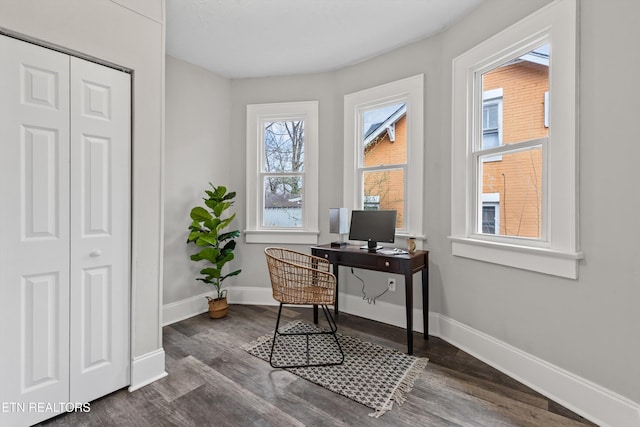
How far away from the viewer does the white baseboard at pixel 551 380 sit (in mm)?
1633

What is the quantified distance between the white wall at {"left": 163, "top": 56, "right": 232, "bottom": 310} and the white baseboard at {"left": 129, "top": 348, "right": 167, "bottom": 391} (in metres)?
1.14

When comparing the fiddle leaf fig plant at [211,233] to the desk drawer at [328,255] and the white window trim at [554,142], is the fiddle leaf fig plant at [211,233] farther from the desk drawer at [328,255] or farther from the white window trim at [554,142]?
the white window trim at [554,142]

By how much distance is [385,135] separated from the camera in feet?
10.7

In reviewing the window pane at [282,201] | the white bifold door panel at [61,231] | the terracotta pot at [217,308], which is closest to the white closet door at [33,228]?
the white bifold door panel at [61,231]

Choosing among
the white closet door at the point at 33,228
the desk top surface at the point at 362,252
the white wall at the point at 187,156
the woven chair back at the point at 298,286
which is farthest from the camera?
the white wall at the point at 187,156

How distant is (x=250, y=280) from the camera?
12.3 ft

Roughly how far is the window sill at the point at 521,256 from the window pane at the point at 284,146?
1994 mm

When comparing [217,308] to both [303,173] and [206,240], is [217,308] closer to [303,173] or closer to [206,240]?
[206,240]

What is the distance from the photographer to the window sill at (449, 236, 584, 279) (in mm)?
1852

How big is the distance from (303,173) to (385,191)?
3.34 ft

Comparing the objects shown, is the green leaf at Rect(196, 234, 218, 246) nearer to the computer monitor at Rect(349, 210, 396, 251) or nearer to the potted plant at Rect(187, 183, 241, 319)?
the potted plant at Rect(187, 183, 241, 319)

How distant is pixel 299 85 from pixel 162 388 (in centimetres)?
323

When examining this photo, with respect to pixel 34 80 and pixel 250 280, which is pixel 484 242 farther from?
pixel 34 80

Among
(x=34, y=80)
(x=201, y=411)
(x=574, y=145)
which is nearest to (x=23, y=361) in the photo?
(x=201, y=411)
